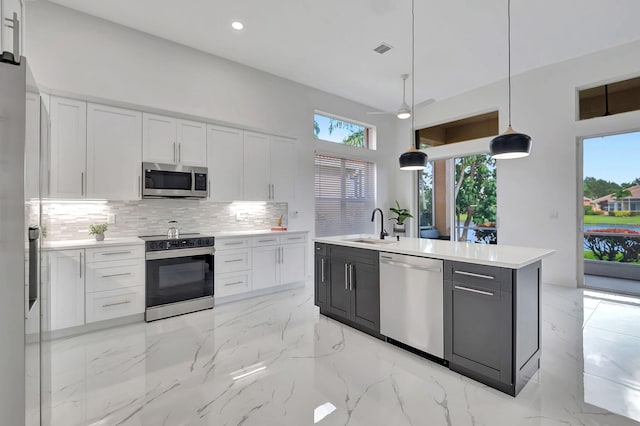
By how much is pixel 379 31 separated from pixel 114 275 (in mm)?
4361

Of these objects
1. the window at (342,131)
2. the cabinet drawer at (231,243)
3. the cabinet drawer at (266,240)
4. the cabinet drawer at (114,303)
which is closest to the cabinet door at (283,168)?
the cabinet drawer at (266,240)

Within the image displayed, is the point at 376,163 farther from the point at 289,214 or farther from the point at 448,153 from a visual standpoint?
the point at 289,214

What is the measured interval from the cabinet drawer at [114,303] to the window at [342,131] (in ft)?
13.1

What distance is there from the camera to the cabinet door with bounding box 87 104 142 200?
11.3ft

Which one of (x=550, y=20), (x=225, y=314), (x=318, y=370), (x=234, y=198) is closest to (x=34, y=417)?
(x=318, y=370)

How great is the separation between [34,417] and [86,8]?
13.7ft

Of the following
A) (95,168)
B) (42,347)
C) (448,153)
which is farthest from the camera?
(448,153)

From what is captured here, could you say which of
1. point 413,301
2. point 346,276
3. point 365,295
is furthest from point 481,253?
point 346,276

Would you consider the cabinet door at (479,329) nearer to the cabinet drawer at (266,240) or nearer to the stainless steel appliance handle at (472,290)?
the stainless steel appliance handle at (472,290)

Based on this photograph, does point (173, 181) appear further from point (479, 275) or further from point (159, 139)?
point (479, 275)

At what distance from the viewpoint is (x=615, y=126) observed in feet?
14.9

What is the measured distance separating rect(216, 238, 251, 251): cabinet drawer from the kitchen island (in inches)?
78.9

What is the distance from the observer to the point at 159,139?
392 centimetres

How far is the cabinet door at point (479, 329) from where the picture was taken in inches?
83.6
